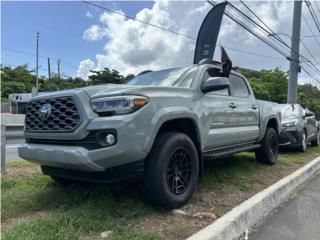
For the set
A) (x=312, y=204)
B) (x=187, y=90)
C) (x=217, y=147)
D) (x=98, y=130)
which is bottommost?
(x=312, y=204)

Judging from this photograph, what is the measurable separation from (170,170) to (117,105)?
1024mm

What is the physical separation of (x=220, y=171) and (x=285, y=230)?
7.30 ft

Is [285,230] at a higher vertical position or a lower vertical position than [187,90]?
lower

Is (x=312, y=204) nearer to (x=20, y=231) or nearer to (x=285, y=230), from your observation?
(x=285, y=230)

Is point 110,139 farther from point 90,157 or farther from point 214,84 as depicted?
point 214,84

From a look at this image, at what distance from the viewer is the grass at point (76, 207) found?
3.58 m

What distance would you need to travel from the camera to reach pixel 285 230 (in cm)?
445

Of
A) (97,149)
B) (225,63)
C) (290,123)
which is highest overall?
(225,63)

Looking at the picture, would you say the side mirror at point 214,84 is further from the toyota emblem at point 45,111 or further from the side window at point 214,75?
the toyota emblem at point 45,111

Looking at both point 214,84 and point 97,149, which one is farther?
point 214,84

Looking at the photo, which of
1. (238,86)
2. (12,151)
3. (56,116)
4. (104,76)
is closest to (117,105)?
(56,116)

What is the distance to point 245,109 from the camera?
22.1 feet

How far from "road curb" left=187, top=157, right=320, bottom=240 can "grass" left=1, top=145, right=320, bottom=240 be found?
42cm

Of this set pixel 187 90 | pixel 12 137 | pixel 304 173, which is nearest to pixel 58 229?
pixel 187 90
